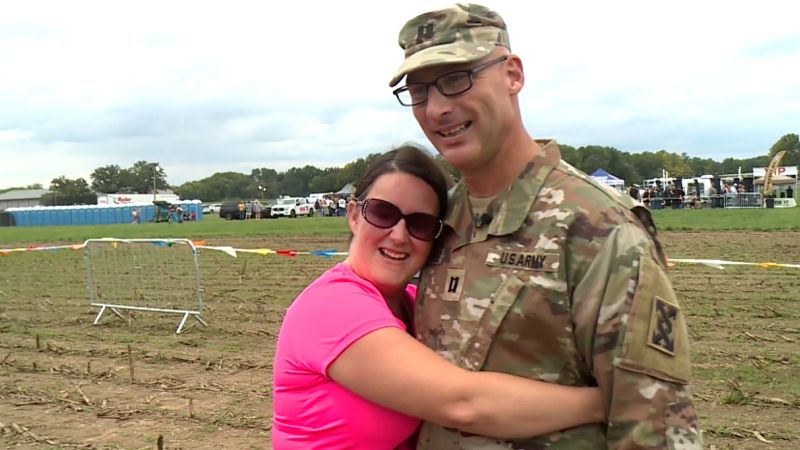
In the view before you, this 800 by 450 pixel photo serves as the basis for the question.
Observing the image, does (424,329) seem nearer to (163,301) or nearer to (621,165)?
Answer: (163,301)

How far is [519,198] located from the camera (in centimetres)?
177

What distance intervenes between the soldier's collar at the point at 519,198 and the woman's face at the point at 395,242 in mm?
170

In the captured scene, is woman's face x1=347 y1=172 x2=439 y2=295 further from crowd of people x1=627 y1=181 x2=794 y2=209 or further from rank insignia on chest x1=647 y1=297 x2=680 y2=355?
crowd of people x1=627 y1=181 x2=794 y2=209

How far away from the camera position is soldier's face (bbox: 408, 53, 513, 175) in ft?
5.75

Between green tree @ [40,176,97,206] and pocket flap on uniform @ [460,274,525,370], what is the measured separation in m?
117

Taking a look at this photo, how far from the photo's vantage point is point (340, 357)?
71.0 inches

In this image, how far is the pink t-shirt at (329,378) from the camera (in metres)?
1.84

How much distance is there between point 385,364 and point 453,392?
0.19m

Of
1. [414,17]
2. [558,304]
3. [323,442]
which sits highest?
[414,17]

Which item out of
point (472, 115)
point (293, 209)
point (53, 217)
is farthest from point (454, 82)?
point (53, 217)

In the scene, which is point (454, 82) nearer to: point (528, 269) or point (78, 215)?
point (528, 269)

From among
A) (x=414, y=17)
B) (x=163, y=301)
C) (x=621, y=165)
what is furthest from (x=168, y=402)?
(x=621, y=165)

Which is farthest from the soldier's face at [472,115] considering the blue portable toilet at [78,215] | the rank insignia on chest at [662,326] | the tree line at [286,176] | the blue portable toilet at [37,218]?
the tree line at [286,176]

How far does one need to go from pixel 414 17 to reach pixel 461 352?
3.03 ft
